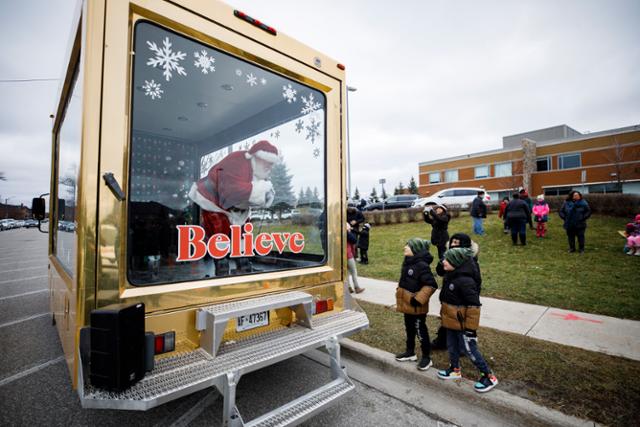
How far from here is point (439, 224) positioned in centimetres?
702

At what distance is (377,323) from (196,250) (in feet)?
9.87

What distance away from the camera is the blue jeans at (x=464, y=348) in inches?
112

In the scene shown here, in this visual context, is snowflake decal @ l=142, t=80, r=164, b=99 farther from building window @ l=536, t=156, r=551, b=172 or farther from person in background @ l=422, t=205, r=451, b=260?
building window @ l=536, t=156, r=551, b=172

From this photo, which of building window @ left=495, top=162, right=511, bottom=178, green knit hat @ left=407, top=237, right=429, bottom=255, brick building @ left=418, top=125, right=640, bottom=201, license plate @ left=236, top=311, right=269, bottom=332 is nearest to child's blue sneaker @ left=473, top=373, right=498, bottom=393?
green knit hat @ left=407, top=237, right=429, bottom=255

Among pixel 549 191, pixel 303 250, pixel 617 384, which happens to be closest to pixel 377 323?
pixel 303 250

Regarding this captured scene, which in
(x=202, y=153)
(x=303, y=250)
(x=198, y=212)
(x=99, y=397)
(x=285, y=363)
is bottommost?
(x=285, y=363)

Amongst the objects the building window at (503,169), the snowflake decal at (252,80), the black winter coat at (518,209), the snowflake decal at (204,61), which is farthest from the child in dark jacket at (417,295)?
the building window at (503,169)

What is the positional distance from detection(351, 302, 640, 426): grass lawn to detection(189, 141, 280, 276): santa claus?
2.23 metres

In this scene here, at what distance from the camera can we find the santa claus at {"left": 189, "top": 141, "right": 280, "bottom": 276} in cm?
253

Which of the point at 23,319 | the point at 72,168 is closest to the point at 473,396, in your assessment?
the point at 72,168

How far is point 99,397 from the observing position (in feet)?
5.55

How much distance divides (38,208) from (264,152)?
13.5 ft

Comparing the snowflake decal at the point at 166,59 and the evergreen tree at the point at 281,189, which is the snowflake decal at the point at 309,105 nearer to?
the evergreen tree at the point at 281,189

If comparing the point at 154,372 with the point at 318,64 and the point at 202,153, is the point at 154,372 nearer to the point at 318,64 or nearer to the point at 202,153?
the point at 202,153
